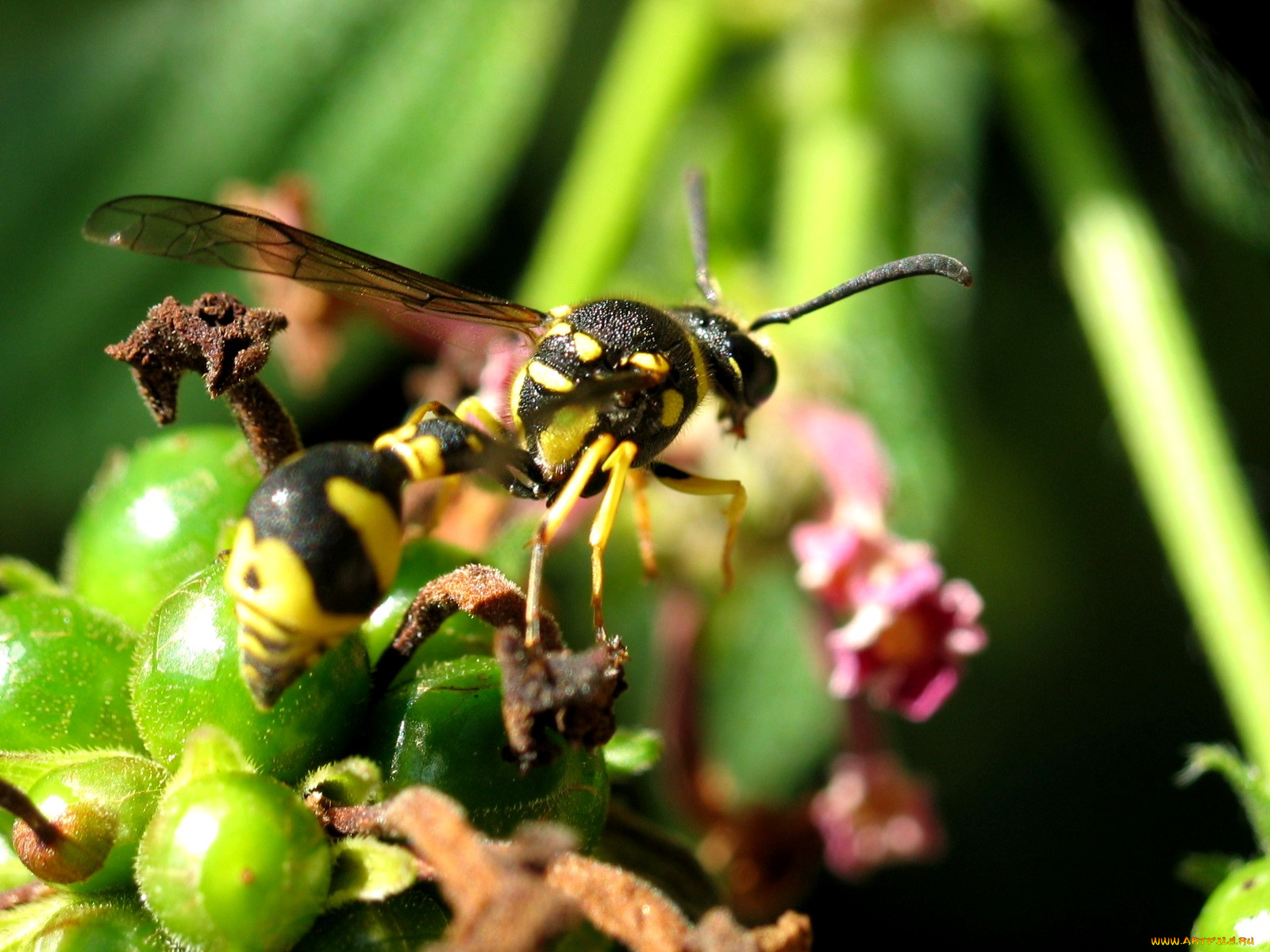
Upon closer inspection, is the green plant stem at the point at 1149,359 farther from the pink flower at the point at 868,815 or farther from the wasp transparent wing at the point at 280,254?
the wasp transparent wing at the point at 280,254

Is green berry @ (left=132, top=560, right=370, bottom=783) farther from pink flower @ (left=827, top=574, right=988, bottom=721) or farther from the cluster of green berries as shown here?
pink flower @ (left=827, top=574, right=988, bottom=721)

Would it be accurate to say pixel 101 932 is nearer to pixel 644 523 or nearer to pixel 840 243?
pixel 644 523

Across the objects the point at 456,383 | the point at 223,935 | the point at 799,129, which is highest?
the point at 799,129

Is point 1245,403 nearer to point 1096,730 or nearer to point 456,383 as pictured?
point 1096,730

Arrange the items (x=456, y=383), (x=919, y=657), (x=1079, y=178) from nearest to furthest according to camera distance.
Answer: (x=919, y=657), (x=456, y=383), (x=1079, y=178)

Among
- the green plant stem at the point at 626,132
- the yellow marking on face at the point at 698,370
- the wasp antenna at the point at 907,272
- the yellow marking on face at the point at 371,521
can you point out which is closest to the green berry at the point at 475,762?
the yellow marking on face at the point at 371,521

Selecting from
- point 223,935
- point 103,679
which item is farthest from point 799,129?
point 223,935

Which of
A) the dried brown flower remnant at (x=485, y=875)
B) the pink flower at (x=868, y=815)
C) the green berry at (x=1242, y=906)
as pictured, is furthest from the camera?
the pink flower at (x=868, y=815)
